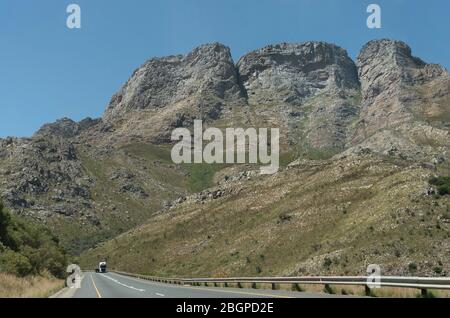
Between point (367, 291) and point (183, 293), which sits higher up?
point (367, 291)

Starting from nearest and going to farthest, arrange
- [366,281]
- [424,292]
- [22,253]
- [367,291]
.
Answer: [424,292] < [366,281] < [367,291] < [22,253]

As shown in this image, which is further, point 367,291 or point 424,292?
point 367,291

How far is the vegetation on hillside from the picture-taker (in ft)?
118

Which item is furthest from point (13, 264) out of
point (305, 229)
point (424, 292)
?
point (305, 229)

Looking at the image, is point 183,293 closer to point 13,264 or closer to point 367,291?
point 367,291

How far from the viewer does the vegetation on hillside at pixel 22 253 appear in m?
→ 36.1

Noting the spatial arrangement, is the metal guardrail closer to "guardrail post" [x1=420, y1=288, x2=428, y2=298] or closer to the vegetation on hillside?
"guardrail post" [x1=420, y1=288, x2=428, y2=298]

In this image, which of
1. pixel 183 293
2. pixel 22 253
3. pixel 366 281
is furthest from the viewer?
pixel 22 253

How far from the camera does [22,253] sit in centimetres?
4638

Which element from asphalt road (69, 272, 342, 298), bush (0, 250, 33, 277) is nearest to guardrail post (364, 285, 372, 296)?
asphalt road (69, 272, 342, 298)

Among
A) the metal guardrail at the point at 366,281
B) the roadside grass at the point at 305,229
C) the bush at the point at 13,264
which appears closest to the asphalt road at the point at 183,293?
the metal guardrail at the point at 366,281

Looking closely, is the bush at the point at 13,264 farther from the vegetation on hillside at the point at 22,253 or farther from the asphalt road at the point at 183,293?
the asphalt road at the point at 183,293

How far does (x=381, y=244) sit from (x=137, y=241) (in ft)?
236
